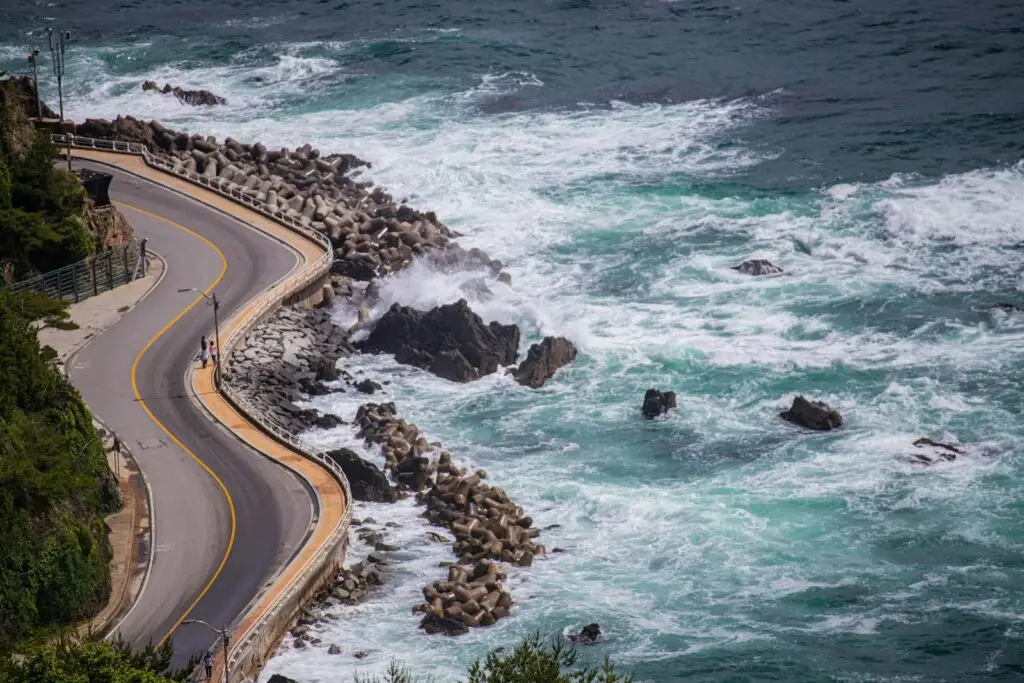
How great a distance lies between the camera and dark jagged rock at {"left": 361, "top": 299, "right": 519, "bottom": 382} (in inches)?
3273

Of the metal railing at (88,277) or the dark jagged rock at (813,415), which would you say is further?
the metal railing at (88,277)

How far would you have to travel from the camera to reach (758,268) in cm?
9375

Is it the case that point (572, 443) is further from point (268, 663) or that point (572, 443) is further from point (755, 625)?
point (268, 663)

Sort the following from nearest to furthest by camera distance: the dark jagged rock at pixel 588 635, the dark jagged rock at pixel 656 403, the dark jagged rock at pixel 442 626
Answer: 1. the dark jagged rock at pixel 588 635
2. the dark jagged rock at pixel 442 626
3. the dark jagged rock at pixel 656 403

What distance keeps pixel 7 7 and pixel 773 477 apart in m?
123

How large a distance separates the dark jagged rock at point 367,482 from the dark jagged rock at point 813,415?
21.3 metres

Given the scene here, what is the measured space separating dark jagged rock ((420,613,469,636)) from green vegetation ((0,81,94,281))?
3545 centimetres

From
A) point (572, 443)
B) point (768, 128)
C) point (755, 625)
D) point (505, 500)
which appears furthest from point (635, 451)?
point (768, 128)

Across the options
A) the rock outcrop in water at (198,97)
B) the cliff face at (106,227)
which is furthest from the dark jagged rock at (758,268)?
the rock outcrop in water at (198,97)

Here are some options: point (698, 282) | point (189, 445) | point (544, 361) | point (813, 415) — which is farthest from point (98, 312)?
point (813, 415)

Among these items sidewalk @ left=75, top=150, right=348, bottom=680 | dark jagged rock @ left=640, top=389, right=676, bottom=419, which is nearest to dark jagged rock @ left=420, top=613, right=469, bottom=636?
sidewalk @ left=75, top=150, right=348, bottom=680

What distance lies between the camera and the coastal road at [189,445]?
58.2 m

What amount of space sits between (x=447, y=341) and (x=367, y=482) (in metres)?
16.4

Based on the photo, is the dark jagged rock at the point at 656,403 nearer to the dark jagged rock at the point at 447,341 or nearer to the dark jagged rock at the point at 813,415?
the dark jagged rock at the point at 813,415
